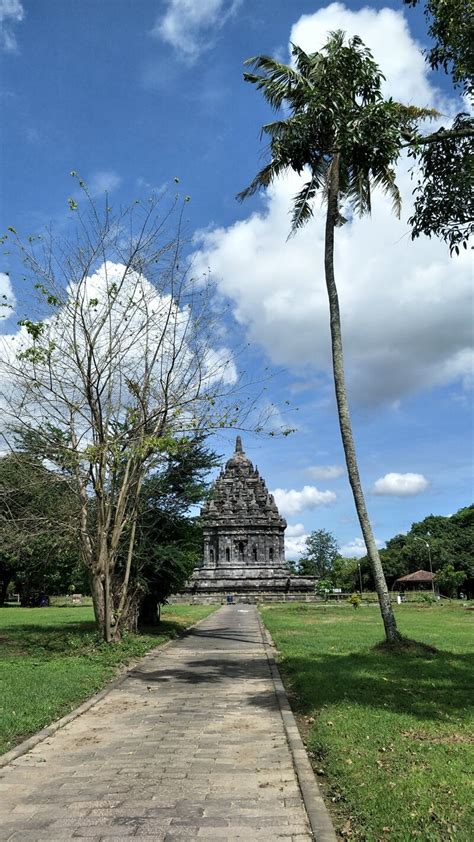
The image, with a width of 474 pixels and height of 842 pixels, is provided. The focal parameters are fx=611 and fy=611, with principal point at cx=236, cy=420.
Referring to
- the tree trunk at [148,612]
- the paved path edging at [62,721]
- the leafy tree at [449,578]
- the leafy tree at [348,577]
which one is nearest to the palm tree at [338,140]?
the paved path edging at [62,721]

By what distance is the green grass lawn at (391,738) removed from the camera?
4430mm

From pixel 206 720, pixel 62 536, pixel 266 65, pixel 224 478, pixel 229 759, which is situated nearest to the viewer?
pixel 229 759

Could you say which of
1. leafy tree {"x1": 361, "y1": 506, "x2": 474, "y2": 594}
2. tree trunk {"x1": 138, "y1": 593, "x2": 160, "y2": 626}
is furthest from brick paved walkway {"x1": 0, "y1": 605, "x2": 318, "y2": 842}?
leafy tree {"x1": 361, "y1": 506, "x2": 474, "y2": 594}

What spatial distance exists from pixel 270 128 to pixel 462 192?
7.10 metres

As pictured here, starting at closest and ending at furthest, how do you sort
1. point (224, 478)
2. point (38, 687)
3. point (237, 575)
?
point (38, 687)
point (237, 575)
point (224, 478)

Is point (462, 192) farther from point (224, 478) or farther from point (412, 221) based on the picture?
point (224, 478)

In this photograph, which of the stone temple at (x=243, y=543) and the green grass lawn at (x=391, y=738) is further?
the stone temple at (x=243, y=543)

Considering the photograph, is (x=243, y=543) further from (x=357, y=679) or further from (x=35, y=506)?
(x=357, y=679)

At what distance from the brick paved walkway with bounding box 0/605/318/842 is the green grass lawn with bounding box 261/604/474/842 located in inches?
18.3

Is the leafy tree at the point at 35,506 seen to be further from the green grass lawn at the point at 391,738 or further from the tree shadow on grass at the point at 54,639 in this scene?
the green grass lawn at the point at 391,738

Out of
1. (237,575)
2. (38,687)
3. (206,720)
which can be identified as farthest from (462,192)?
(237,575)

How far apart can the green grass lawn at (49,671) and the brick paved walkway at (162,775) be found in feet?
1.41

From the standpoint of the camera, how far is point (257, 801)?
5.01 metres

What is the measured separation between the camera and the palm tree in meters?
10.4
